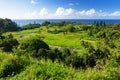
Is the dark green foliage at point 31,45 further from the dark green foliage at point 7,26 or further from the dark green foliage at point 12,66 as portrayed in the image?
the dark green foliage at point 7,26

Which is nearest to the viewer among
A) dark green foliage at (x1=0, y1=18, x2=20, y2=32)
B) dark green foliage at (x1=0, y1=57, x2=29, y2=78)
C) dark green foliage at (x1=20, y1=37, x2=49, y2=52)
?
dark green foliage at (x1=0, y1=57, x2=29, y2=78)

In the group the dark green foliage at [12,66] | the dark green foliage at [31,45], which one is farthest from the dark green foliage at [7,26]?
the dark green foliage at [12,66]

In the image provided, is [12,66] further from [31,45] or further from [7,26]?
[7,26]

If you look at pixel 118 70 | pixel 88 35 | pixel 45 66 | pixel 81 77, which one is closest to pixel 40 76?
pixel 45 66

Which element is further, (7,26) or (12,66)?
(7,26)

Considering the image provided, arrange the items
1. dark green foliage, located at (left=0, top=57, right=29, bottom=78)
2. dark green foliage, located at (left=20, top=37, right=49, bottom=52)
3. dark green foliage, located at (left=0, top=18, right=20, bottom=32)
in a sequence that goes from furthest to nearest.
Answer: dark green foliage, located at (left=0, top=18, right=20, bottom=32)
dark green foliage, located at (left=20, top=37, right=49, bottom=52)
dark green foliage, located at (left=0, top=57, right=29, bottom=78)

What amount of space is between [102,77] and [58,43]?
6396cm

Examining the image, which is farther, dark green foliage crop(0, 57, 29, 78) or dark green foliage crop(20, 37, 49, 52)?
dark green foliage crop(20, 37, 49, 52)

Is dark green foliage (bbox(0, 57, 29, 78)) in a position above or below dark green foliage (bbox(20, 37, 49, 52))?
above

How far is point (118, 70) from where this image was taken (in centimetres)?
836

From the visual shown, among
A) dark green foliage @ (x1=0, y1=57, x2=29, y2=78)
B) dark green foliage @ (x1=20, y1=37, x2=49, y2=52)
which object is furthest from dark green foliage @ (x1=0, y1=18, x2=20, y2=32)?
dark green foliage @ (x1=0, y1=57, x2=29, y2=78)

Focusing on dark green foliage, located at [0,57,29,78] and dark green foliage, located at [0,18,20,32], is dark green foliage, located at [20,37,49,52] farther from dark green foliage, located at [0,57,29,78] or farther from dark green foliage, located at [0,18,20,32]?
dark green foliage, located at [0,18,20,32]

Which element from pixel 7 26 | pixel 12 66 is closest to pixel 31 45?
pixel 12 66

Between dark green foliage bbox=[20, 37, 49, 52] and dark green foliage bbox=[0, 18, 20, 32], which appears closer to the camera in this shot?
dark green foliage bbox=[20, 37, 49, 52]
